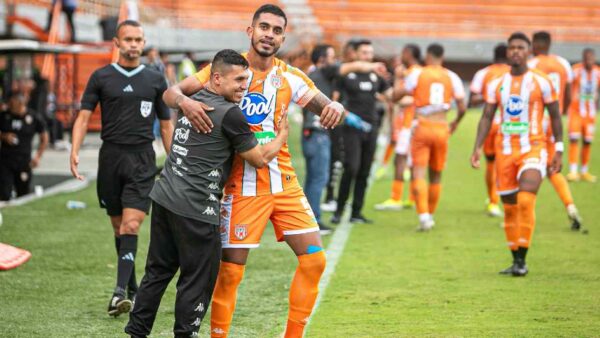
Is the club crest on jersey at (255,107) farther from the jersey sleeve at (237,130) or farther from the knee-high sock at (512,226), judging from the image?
the knee-high sock at (512,226)

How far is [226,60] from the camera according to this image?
5.95 m

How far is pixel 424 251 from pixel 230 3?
33.7 metres

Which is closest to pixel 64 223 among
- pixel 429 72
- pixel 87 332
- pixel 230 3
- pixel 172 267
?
pixel 429 72

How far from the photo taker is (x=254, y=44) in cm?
636

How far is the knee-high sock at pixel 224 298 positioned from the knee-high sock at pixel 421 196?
676 centimetres

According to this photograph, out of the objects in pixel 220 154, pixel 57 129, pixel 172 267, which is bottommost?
pixel 57 129

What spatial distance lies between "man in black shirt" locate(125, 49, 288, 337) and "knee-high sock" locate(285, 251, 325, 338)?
560 mm

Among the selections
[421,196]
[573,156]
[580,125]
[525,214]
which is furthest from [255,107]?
[580,125]

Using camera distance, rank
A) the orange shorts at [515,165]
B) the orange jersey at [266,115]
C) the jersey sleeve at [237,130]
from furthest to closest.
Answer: the orange shorts at [515,165], the orange jersey at [266,115], the jersey sleeve at [237,130]

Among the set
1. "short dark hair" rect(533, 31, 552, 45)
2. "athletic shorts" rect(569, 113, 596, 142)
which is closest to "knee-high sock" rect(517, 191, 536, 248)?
"short dark hair" rect(533, 31, 552, 45)

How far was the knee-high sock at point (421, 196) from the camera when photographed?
12.9 meters

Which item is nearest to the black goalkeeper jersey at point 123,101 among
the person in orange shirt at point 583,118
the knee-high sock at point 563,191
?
the knee-high sock at point 563,191

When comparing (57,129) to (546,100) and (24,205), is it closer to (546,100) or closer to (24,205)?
(24,205)

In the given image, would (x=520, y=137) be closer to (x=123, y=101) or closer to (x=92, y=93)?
(x=123, y=101)
